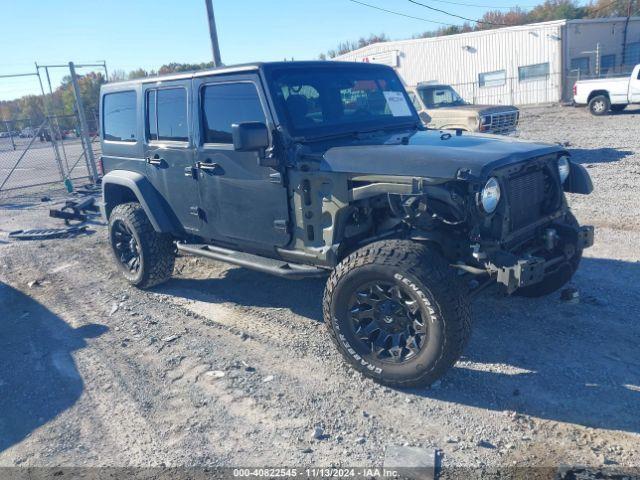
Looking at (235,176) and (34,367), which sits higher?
(235,176)

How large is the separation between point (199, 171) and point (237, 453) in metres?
2.63

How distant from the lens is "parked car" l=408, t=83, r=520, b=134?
38.0 ft

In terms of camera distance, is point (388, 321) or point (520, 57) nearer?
point (388, 321)

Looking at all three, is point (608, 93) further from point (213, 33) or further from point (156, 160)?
point (156, 160)

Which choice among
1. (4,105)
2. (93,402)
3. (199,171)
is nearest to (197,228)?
(199,171)

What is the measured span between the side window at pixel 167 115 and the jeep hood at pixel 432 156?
1767 millimetres

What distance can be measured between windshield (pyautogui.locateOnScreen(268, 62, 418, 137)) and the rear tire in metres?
18.5

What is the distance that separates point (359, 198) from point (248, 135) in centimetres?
90

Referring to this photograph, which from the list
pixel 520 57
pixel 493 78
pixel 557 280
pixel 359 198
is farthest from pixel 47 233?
pixel 493 78

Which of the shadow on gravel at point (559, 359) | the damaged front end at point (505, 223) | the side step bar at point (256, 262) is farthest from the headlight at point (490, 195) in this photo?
the side step bar at point (256, 262)

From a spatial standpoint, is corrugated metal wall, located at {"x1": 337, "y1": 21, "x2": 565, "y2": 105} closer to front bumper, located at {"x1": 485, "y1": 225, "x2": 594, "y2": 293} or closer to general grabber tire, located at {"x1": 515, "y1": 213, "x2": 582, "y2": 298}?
general grabber tire, located at {"x1": 515, "y1": 213, "x2": 582, "y2": 298}

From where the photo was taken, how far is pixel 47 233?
8883mm

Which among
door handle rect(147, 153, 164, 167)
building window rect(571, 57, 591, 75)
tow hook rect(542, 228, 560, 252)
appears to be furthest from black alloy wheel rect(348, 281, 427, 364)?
building window rect(571, 57, 591, 75)

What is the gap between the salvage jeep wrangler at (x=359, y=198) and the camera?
139 inches
